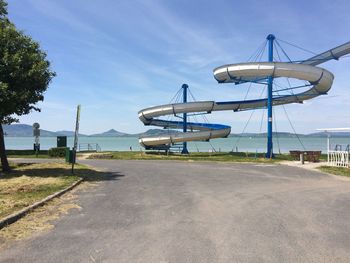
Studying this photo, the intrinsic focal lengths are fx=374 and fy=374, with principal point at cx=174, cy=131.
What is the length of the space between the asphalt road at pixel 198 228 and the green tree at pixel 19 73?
6547mm

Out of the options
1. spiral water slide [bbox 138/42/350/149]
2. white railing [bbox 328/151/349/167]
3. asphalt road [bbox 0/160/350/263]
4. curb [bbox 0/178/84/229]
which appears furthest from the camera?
spiral water slide [bbox 138/42/350/149]

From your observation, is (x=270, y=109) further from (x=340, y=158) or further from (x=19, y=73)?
(x=19, y=73)

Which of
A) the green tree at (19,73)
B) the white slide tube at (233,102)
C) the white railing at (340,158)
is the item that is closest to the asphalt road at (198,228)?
the green tree at (19,73)

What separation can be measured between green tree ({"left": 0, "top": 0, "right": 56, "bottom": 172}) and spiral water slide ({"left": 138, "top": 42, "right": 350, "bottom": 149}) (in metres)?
21.3

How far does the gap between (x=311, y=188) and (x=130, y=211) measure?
29.3 feet

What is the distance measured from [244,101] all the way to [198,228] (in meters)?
36.6

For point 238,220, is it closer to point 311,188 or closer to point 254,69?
point 311,188

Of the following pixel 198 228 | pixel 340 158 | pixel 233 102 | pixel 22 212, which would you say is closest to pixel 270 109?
pixel 233 102

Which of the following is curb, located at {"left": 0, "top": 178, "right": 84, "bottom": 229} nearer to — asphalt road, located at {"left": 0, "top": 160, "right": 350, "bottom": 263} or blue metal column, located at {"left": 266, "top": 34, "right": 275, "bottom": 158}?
asphalt road, located at {"left": 0, "top": 160, "right": 350, "bottom": 263}

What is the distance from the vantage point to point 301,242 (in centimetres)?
752

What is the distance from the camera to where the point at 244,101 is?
4400 centimetres

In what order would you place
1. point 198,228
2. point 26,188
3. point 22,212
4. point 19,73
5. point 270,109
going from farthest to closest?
point 270,109 < point 19,73 < point 26,188 < point 22,212 < point 198,228

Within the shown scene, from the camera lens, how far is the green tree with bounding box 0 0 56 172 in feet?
58.1

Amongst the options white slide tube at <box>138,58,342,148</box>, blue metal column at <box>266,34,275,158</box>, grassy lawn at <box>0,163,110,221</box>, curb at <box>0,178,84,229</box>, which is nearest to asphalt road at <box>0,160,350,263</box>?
curb at <box>0,178,84,229</box>
